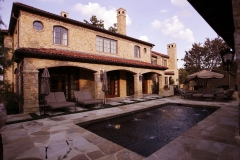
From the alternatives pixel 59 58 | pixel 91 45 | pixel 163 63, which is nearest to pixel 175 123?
pixel 59 58

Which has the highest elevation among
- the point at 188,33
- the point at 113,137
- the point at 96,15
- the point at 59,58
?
the point at 96,15

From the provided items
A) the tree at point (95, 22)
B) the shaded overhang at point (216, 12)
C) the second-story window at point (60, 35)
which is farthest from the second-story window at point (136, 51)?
the shaded overhang at point (216, 12)

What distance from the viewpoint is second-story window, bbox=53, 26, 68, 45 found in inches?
413

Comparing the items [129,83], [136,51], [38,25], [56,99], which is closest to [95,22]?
[136,51]

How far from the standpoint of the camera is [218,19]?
10.3 ft

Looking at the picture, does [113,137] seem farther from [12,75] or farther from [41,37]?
[12,75]

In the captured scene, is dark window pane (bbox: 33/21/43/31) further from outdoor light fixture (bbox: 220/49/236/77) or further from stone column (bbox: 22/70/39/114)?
outdoor light fixture (bbox: 220/49/236/77)

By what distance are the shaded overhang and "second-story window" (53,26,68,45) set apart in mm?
10491

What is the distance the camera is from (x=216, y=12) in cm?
287

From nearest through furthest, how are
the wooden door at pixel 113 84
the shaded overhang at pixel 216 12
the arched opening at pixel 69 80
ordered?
the shaded overhang at pixel 216 12, the arched opening at pixel 69 80, the wooden door at pixel 113 84

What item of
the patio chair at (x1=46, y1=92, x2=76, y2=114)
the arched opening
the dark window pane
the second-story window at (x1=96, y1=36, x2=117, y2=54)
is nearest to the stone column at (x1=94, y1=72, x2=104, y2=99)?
the arched opening

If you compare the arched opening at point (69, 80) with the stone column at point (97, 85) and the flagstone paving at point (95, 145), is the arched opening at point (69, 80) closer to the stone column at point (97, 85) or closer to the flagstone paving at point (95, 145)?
the stone column at point (97, 85)

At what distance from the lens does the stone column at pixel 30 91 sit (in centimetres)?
744

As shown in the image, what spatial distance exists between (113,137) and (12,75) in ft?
44.6
